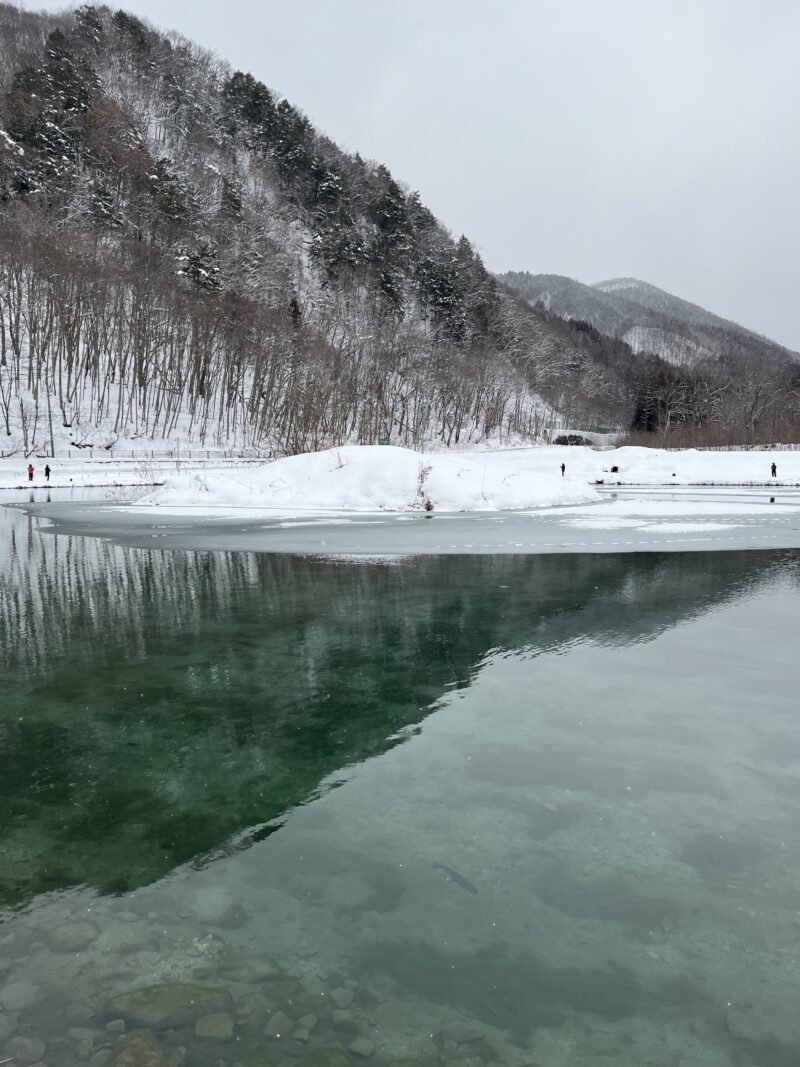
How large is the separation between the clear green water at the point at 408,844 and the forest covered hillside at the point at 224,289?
39.3 metres

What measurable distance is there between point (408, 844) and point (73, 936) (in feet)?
4.59

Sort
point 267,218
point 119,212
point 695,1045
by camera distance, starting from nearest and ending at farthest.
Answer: point 695,1045 < point 119,212 < point 267,218

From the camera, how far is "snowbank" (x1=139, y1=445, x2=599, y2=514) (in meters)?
23.3

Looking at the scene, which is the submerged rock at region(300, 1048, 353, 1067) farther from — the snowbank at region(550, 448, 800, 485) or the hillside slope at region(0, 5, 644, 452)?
the hillside slope at region(0, 5, 644, 452)

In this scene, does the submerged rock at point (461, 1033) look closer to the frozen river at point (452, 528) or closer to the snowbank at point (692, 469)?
the frozen river at point (452, 528)

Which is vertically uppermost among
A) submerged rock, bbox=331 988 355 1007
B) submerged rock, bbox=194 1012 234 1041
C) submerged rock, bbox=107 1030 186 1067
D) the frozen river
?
the frozen river

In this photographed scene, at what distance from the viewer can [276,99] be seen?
108438mm

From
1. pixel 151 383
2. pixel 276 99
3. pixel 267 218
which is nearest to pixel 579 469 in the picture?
pixel 151 383

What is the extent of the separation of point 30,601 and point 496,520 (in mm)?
12925

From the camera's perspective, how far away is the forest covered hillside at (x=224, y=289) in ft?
172

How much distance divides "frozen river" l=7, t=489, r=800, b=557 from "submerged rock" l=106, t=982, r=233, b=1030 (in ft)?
36.2

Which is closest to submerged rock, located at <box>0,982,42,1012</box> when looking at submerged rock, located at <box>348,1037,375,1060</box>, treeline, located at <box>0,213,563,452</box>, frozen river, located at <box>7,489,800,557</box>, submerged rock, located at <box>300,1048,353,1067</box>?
submerged rock, located at <box>300,1048,353,1067</box>

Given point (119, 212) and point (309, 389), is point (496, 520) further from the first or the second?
point (119, 212)

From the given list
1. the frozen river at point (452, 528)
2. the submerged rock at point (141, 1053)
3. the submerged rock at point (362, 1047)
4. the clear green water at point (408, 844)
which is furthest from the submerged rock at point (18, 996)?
the frozen river at point (452, 528)
